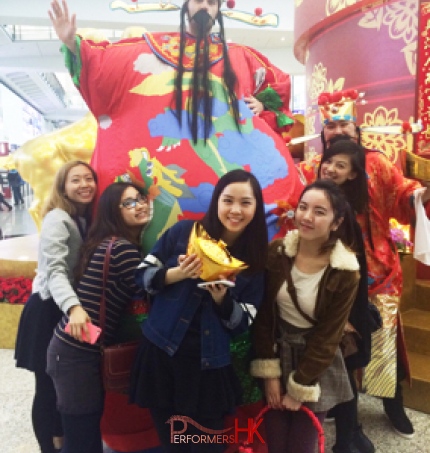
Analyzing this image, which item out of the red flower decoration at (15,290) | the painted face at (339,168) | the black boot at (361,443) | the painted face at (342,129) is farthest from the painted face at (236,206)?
the red flower decoration at (15,290)

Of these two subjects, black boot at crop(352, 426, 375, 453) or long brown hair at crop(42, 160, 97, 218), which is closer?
long brown hair at crop(42, 160, 97, 218)

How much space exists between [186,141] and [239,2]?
5103mm

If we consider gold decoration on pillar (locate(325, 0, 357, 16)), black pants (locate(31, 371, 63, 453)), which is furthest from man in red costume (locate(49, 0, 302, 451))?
gold decoration on pillar (locate(325, 0, 357, 16))

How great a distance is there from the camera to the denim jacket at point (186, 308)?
1.12 meters

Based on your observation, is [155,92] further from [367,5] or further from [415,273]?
[415,273]

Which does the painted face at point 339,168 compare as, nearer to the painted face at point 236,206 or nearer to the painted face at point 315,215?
the painted face at point 315,215

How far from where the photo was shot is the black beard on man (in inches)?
55.9

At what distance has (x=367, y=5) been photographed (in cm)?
236

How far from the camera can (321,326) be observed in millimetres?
1191

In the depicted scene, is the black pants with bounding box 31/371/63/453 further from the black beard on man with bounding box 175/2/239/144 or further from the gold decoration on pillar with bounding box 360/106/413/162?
the gold decoration on pillar with bounding box 360/106/413/162

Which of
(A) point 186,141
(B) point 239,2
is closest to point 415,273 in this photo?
(A) point 186,141

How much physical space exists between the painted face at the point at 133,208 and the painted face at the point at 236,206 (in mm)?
316

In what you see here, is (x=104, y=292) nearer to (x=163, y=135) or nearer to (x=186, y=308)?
(x=186, y=308)

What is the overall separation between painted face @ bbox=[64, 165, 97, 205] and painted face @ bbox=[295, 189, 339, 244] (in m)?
0.69
